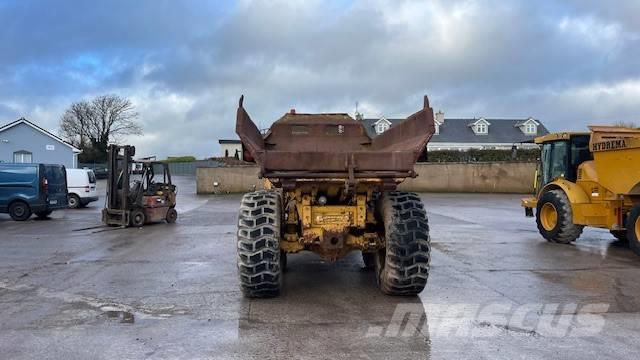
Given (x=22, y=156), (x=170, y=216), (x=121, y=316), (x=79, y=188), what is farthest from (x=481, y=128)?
(x=121, y=316)

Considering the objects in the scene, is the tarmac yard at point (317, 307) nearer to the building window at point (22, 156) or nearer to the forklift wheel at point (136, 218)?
the forklift wheel at point (136, 218)

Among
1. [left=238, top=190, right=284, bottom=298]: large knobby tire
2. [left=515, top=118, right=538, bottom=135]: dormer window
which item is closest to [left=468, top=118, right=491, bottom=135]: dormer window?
[left=515, top=118, right=538, bottom=135]: dormer window

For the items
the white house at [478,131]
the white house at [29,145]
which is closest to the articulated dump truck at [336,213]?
the white house at [29,145]

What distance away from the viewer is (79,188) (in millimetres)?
24359

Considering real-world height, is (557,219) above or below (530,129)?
below

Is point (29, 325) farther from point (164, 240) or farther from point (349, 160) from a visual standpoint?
point (164, 240)

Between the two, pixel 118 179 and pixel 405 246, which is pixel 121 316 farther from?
pixel 118 179

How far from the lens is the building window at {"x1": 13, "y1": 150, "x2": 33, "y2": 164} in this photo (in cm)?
4712

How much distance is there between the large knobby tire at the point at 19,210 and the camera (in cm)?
1883

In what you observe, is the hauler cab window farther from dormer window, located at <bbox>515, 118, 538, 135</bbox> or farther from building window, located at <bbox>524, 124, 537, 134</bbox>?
building window, located at <bbox>524, 124, 537, 134</bbox>

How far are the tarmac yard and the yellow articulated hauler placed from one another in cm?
60

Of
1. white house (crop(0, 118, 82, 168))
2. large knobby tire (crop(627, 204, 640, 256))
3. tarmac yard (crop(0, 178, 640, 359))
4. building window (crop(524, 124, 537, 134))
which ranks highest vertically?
building window (crop(524, 124, 537, 134))

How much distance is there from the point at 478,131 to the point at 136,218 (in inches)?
2213

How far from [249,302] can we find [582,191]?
8.19 m
